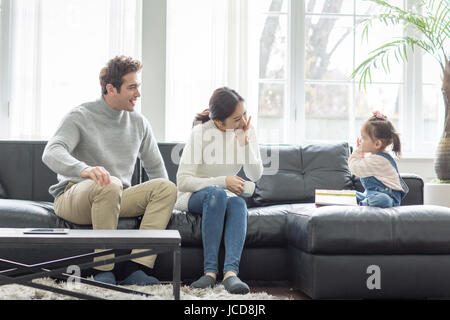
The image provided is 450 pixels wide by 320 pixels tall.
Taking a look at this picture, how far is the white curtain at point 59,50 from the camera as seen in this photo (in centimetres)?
401

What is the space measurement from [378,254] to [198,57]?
227cm

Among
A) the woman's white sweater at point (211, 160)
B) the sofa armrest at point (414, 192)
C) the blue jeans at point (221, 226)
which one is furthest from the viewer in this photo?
Answer: the sofa armrest at point (414, 192)

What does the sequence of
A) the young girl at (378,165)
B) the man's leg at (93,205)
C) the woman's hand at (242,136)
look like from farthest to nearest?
1. the woman's hand at (242,136)
2. the young girl at (378,165)
3. the man's leg at (93,205)

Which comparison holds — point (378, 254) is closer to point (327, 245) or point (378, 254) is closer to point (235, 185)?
point (327, 245)

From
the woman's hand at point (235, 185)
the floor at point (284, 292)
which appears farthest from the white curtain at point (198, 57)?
the floor at point (284, 292)

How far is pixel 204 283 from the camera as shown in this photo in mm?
2438

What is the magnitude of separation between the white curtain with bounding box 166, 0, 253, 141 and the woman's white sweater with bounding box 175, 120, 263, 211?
1.16 m

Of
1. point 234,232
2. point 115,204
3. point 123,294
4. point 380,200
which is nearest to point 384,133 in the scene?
point 380,200

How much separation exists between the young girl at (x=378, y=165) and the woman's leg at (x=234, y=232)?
60 centimetres

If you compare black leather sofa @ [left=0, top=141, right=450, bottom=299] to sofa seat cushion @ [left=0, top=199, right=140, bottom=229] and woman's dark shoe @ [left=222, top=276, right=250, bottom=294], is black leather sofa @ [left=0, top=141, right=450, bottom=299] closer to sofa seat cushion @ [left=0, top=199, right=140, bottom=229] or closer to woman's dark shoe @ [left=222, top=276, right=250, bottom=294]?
sofa seat cushion @ [left=0, top=199, right=140, bottom=229]

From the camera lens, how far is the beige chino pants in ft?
7.95

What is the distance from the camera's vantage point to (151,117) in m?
4.09

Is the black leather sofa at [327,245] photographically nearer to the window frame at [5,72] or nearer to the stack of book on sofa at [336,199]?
the stack of book on sofa at [336,199]

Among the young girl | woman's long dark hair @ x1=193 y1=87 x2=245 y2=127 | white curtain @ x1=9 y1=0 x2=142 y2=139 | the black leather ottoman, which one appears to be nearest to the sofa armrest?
the young girl
